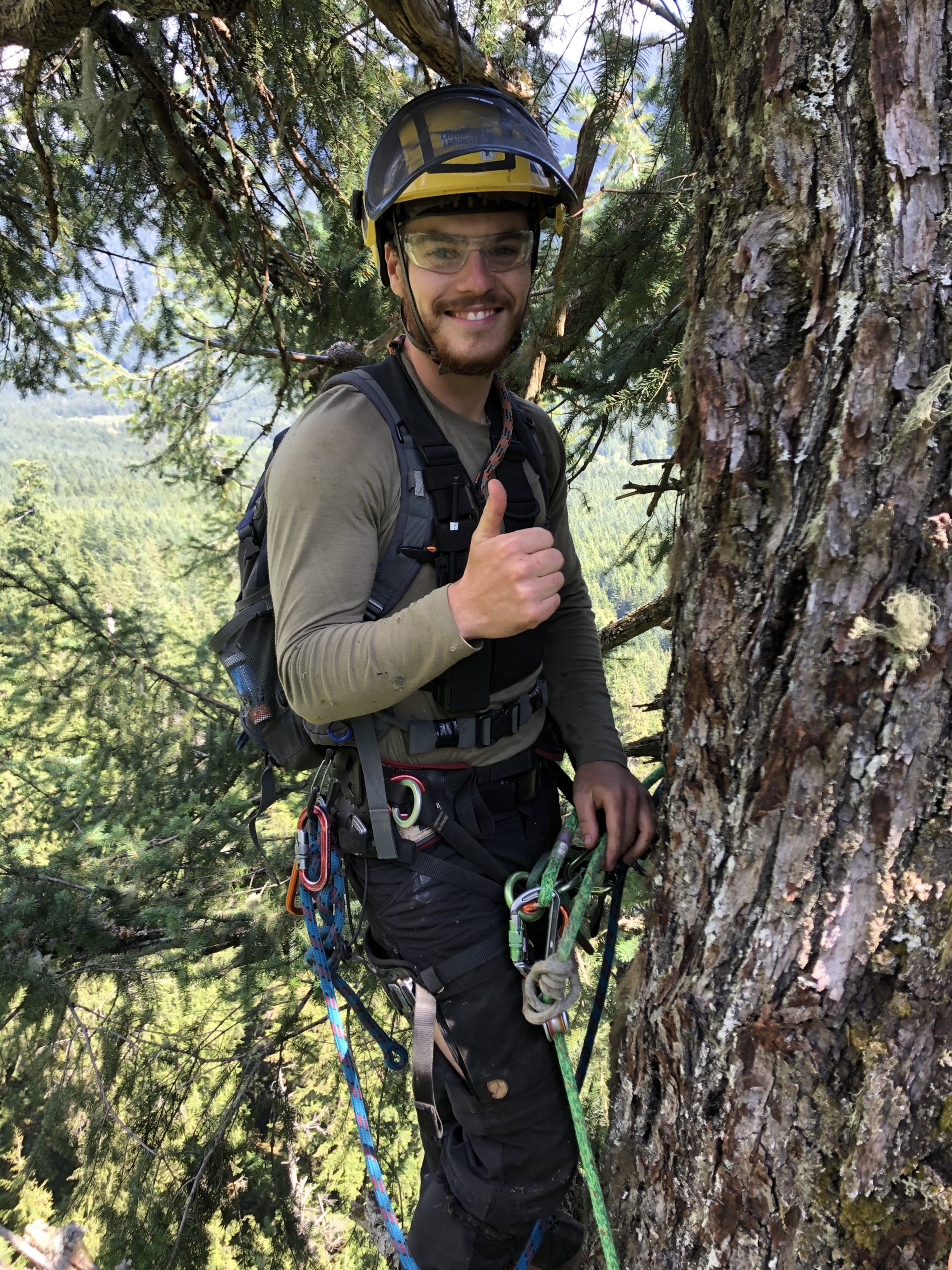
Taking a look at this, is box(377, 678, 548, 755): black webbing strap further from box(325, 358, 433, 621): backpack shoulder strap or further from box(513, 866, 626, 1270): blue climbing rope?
box(513, 866, 626, 1270): blue climbing rope

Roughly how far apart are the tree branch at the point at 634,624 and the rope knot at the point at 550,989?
174 cm

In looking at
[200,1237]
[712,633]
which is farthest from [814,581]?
[200,1237]

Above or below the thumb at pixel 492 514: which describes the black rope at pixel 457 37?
above

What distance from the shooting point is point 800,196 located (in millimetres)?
1245

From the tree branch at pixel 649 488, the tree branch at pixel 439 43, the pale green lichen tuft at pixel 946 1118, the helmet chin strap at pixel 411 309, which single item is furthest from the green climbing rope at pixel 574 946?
the tree branch at pixel 439 43

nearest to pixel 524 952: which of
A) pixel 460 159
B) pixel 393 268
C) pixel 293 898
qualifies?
pixel 293 898

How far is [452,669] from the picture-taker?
74.6 inches

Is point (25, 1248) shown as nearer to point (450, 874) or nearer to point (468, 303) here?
point (450, 874)

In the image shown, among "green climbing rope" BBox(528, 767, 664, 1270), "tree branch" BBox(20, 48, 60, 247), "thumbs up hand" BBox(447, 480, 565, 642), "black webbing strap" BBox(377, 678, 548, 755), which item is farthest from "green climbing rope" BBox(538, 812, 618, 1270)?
"tree branch" BBox(20, 48, 60, 247)

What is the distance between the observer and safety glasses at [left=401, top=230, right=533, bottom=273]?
205 centimetres

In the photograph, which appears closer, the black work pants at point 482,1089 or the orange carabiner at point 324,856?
the black work pants at point 482,1089

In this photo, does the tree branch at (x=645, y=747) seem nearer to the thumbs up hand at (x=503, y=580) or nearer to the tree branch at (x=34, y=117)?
the thumbs up hand at (x=503, y=580)

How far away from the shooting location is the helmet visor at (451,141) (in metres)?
2.00

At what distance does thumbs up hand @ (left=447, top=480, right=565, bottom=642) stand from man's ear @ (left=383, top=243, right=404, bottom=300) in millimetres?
1011
